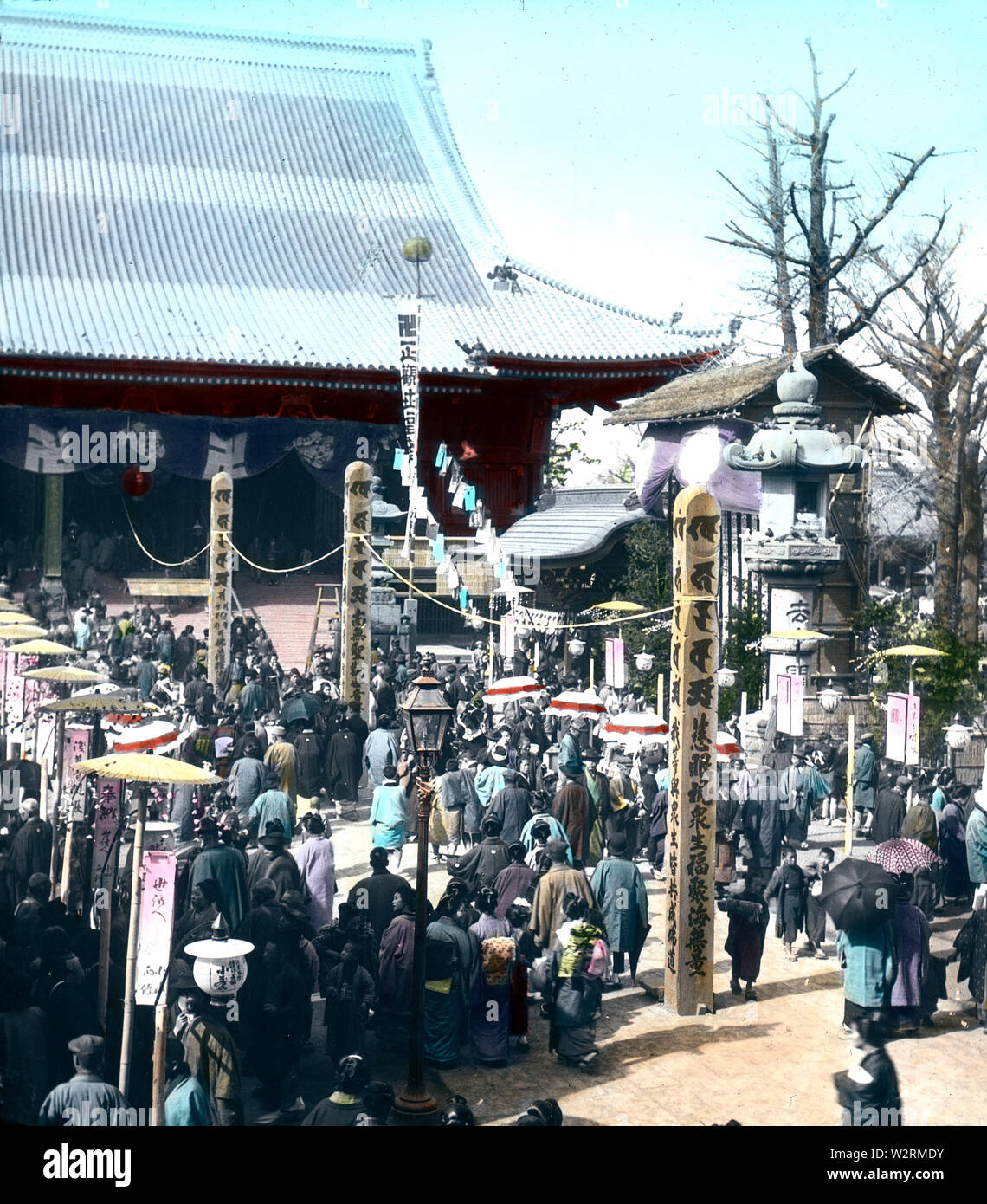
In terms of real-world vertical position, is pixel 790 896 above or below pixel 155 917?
below

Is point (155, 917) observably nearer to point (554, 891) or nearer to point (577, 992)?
point (577, 992)

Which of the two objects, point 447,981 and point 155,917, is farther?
point 447,981

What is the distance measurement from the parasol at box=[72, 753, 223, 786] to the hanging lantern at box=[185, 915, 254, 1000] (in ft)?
4.10

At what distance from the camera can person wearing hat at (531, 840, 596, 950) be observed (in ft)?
35.9

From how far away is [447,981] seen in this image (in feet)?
32.5

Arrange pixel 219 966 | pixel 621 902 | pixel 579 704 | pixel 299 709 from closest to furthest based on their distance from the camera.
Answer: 1. pixel 219 966
2. pixel 621 902
3. pixel 579 704
4. pixel 299 709

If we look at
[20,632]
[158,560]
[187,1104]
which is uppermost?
[158,560]

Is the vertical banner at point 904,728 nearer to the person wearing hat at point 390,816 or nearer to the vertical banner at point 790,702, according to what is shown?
the vertical banner at point 790,702

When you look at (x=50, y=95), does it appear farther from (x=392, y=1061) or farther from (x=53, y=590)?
(x=392, y=1061)

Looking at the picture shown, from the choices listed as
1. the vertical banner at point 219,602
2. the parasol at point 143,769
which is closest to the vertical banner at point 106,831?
the parasol at point 143,769

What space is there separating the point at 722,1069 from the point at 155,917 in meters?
4.31

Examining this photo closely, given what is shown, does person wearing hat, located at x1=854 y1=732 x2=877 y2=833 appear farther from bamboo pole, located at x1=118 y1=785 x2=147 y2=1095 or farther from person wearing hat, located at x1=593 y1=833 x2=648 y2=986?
bamboo pole, located at x1=118 y1=785 x2=147 y2=1095

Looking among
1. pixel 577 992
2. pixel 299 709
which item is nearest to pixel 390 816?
pixel 299 709

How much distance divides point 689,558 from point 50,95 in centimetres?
2220
